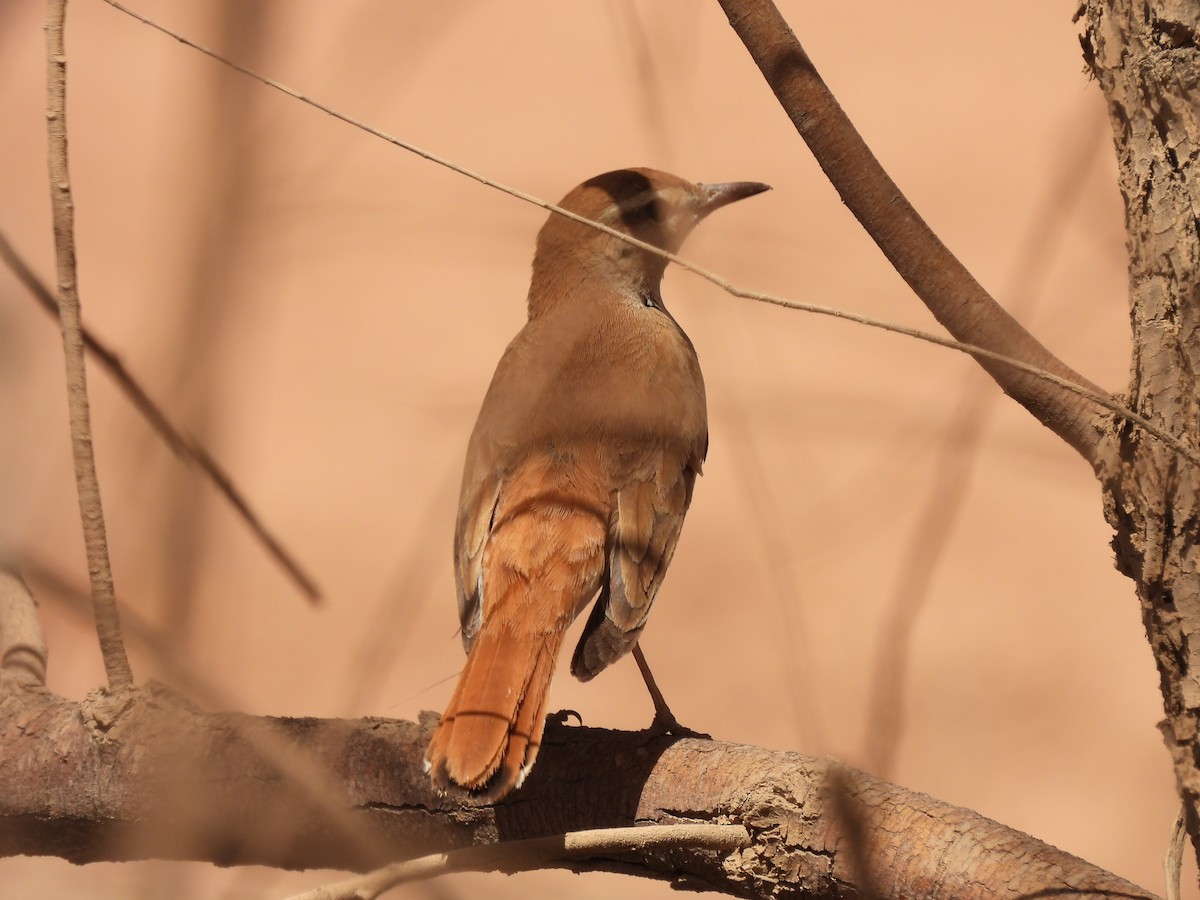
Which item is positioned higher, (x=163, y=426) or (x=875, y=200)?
(x=875, y=200)

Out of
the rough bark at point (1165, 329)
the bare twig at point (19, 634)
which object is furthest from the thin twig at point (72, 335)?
the rough bark at point (1165, 329)

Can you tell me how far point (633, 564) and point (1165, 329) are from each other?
128cm

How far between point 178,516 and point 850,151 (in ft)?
4.08

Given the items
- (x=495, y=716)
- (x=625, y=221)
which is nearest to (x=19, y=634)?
(x=495, y=716)

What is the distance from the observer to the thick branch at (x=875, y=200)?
2043 millimetres

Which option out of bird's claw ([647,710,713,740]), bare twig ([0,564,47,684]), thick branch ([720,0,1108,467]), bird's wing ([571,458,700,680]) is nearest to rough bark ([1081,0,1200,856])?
thick branch ([720,0,1108,467])

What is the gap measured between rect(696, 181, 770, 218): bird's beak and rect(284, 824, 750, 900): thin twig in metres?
2.09

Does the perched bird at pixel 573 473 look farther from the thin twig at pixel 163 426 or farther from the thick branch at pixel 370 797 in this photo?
the thin twig at pixel 163 426

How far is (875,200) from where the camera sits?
6.81 feet

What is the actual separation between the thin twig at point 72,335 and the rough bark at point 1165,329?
161 cm

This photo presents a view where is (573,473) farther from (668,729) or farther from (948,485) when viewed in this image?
(948,485)

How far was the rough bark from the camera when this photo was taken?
5.43 ft

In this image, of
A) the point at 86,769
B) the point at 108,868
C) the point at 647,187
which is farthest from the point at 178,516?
the point at 108,868

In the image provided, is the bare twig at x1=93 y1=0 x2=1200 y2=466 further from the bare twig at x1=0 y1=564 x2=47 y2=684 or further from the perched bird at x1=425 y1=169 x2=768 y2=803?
the bare twig at x1=0 y1=564 x2=47 y2=684
